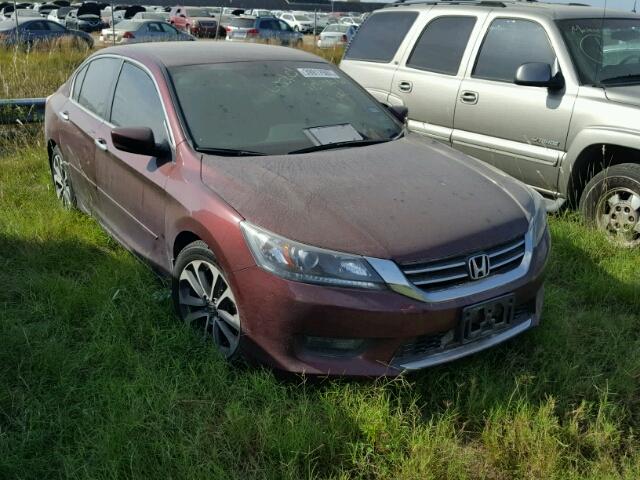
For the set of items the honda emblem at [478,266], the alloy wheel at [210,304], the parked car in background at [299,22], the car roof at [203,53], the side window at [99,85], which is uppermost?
the car roof at [203,53]

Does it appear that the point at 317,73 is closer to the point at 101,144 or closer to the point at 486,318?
the point at 101,144

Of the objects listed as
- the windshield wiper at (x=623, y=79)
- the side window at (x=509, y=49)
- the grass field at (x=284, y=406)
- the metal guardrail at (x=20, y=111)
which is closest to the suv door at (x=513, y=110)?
the side window at (x=509, y=49)

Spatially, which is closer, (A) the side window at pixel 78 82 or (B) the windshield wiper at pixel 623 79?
(B) the windshield wiper at pixel 623 79

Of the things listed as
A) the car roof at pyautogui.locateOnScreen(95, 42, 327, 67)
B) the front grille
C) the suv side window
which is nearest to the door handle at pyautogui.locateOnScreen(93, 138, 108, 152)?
the car roof at pyautogui.locateOnScreen(95, 42, 327, 67)

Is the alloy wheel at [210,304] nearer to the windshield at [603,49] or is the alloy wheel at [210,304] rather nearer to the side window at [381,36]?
the windshield at [603,49]

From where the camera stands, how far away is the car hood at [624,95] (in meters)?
4.61

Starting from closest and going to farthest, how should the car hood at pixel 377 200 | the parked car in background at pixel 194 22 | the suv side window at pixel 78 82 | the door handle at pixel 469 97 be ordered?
the car hood at pixel 377 200, the suv side window at pixel 78 82, the door handle at pixel 469 97, the parked car in background at pixel 194 22

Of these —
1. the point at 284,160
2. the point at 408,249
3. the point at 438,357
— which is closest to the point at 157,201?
the point at 284,160

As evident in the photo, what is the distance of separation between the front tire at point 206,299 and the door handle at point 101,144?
4.33ft

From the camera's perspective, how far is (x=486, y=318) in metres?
2.90

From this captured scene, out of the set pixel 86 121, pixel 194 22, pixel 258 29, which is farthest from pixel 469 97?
pixel 194 22

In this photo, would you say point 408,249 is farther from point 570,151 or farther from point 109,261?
point 570,151

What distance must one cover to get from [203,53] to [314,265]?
212cm

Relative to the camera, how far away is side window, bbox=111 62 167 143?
3.79 m
